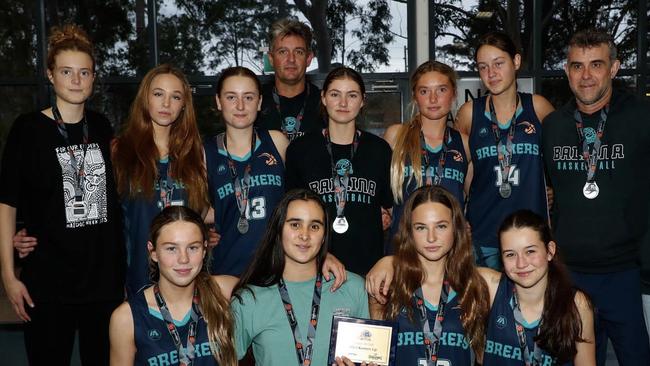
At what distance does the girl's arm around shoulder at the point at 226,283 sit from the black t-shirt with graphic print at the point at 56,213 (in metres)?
0.59

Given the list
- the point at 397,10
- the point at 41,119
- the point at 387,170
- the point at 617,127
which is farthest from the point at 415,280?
the point at 397,10

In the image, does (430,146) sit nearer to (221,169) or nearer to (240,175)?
(240,175)

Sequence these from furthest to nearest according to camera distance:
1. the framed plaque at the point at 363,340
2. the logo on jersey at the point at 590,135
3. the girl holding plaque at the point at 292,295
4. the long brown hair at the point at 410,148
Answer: the long brown hair at the point at 410,148 < the logo on jersey at the point at 590,135 < the girl holding plaque at the point at 292,295 < the framed plaque at the point at 363,340

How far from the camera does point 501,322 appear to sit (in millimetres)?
3453

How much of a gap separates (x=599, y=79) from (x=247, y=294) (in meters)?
2.30

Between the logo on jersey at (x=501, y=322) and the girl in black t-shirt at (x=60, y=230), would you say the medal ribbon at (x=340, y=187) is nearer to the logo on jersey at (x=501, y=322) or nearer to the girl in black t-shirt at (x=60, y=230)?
the logo on jersey at (x=501, y=322)

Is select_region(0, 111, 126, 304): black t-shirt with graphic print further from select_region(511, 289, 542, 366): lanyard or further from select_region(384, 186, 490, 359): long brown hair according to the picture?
select_region(511, 289, 542, 366): lanyard

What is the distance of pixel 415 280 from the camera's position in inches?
138

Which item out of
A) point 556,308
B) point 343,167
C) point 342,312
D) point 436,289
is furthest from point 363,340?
point 343,167

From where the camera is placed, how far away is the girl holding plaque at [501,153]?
4.04 metres

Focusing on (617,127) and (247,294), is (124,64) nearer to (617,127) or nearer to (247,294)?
(247,294)

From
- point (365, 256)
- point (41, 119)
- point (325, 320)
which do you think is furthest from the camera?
point (365, 256)

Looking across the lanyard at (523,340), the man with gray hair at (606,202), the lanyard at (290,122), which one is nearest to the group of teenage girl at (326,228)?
the lanyard at (523,340)

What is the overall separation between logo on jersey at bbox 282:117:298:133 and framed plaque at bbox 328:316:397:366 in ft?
5.77
